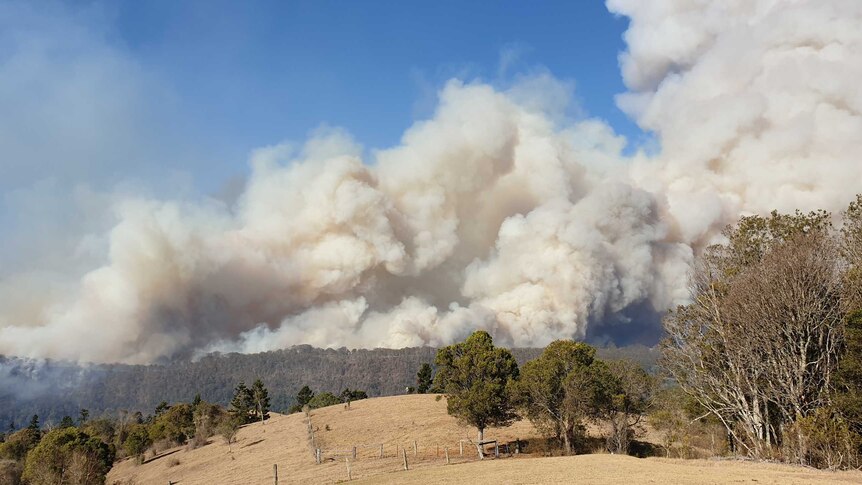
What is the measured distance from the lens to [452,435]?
65.4 meters

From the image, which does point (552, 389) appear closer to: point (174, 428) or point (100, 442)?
point (100, 442)

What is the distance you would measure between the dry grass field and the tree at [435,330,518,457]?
4187 mm

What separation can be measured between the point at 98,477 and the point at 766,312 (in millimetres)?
67334

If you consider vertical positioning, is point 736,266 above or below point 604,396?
above

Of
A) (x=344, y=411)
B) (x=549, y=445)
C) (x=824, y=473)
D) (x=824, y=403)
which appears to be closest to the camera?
(x=824, y=473)

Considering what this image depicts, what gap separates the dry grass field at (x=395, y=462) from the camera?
2894cm

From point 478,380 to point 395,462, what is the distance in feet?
40.1

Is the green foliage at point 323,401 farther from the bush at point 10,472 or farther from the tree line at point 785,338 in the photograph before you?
the tree line at point 785,338

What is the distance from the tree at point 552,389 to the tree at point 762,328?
1051 centimetres

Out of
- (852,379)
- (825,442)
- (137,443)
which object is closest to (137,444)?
(137,443)

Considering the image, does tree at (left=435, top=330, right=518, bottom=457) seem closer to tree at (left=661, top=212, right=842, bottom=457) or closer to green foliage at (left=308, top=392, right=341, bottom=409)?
tree at (left=661, top=212, right=842, bottom=457)

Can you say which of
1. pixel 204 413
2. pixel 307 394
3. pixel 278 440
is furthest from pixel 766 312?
pixel 307 394

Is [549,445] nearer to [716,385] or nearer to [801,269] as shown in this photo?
[716,385]

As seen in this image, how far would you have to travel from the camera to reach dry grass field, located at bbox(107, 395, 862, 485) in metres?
28.9
